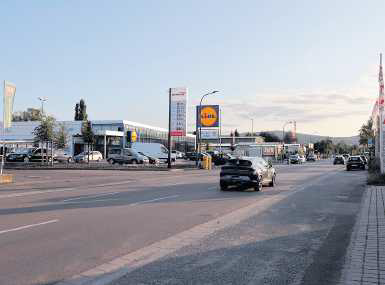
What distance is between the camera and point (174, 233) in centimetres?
989

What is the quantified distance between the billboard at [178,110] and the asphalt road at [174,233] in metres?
39.5

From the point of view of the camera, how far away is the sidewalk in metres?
6.24

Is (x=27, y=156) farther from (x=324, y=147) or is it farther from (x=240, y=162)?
(x=324, y=147)

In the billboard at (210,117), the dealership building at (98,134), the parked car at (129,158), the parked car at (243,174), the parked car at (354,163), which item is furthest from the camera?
the dealership building at (98,134)

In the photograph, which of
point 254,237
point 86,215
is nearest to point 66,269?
point 254,237

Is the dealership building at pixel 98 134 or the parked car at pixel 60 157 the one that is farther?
the dealership building at pixel 98 134

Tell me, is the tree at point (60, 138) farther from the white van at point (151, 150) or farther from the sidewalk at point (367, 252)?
the sidewalk at point (367, 252)

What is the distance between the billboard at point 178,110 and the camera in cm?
5531

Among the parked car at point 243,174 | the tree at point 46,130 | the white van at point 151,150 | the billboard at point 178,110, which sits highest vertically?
the billboard at point 178,110

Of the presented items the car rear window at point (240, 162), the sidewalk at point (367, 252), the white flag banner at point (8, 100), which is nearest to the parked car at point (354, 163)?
the car rear window at point (240, 162)

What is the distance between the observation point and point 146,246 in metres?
8.50

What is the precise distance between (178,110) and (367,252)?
4926 centimetres

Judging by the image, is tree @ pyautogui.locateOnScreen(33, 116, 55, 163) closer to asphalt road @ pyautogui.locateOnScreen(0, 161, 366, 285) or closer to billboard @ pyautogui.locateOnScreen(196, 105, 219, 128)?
billboard @ pyautogui.locateOnScreen(196, 105, 219, 128)

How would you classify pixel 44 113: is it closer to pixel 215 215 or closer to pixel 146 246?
pixel 215 215
